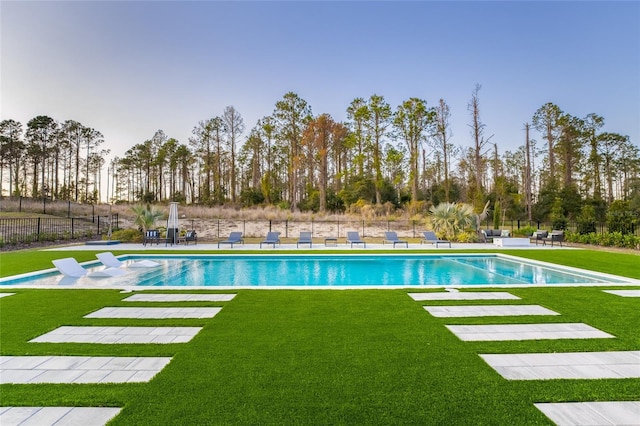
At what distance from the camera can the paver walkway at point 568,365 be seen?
9.15ft

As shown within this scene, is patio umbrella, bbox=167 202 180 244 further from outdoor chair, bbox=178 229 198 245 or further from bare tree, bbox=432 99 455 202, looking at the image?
bare tree, bbox=432 99 455 202

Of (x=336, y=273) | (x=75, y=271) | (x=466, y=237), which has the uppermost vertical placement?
(x=466, y=237)

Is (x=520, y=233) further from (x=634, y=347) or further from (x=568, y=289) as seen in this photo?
(x=634, y=347)

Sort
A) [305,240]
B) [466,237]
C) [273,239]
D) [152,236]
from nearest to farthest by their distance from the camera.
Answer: [305,240] < [273,239] < [152,236] < [466,237]

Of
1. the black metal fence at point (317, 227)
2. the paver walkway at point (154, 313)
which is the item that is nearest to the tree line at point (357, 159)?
the black metal fence at point (317, 227)

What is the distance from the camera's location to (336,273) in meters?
9.11

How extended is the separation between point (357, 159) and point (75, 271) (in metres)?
24.2

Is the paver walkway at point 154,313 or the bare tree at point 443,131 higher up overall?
the bare tree at point 443,131

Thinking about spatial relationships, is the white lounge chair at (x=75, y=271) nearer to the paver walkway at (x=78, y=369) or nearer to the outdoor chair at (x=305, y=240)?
the paver walkway at (x=78, y=369)

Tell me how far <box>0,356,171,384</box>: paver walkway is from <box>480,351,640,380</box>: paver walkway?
3040mm

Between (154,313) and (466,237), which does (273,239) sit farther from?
(154,313)

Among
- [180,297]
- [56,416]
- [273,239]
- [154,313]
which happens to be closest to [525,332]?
[56,416]

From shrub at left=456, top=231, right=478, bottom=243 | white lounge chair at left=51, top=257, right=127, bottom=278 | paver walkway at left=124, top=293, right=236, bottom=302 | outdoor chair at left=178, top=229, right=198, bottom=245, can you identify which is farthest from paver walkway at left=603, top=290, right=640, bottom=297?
outdoor chair at left=178, top=229, right=198, bottom=245

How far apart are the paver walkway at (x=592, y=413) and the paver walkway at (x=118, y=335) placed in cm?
328
